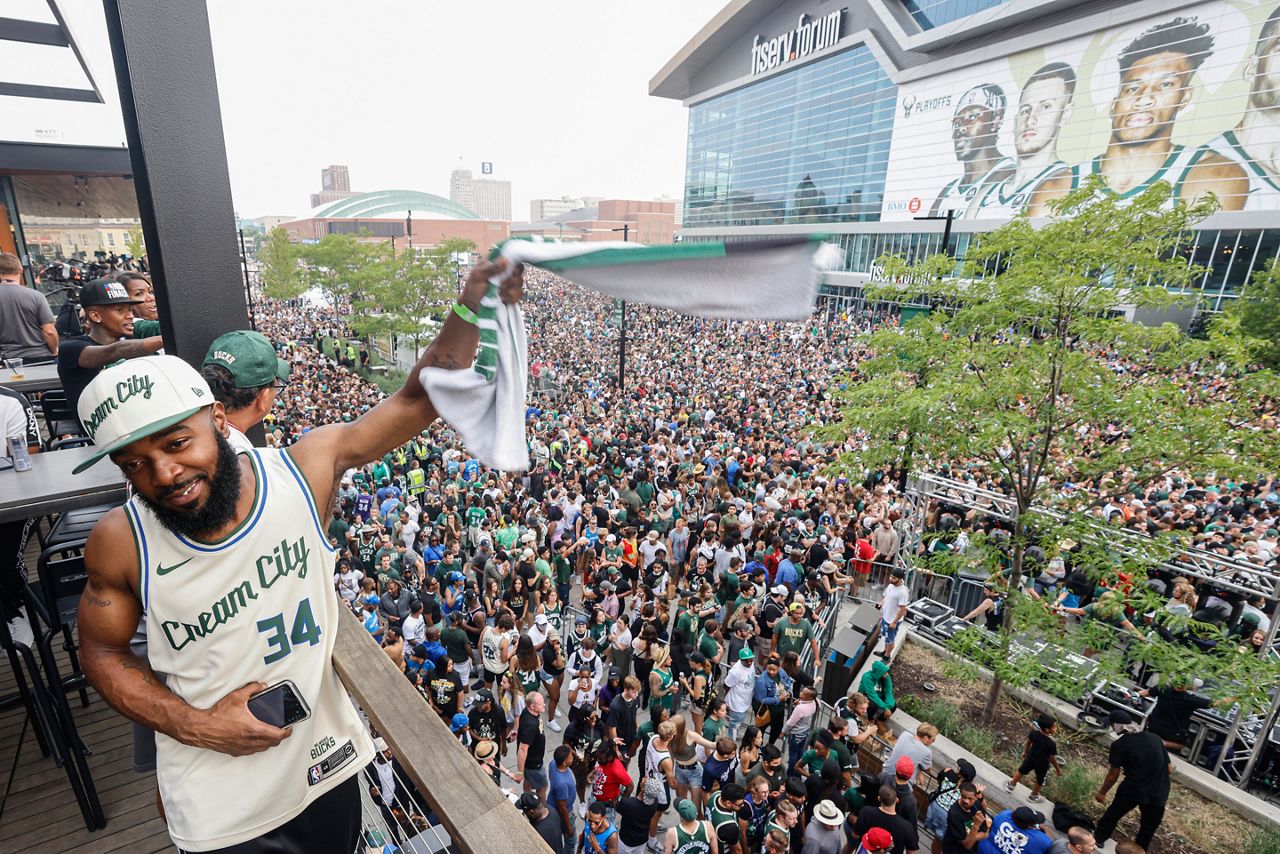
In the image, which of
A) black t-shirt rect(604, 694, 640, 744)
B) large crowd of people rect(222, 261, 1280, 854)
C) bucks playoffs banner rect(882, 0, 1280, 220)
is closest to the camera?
large crowd of people rect(222, 261, 1280, 854)

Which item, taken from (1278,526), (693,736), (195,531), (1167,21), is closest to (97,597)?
(195,531)

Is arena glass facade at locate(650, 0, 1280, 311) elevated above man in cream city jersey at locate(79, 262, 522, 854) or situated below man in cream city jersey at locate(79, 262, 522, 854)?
above

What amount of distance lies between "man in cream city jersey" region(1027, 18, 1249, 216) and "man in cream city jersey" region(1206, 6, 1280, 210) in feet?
1.79

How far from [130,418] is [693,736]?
21.2ft

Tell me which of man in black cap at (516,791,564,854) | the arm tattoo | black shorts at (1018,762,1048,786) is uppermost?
the arm tattoo

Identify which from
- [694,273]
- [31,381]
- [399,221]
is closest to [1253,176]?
[694,273]

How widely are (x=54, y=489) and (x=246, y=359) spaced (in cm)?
114

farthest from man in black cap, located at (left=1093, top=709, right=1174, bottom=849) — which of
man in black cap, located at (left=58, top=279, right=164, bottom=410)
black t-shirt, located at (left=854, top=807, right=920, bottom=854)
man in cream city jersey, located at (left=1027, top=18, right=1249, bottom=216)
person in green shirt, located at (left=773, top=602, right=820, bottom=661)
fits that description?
man in cream city jersey, located at (left=1027, top=18, right=1249, bottom=216)

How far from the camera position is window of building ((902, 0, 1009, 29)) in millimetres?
38812

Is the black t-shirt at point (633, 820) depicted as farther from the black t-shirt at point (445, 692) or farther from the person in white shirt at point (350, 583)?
the person in white shirt at point (350, 583)

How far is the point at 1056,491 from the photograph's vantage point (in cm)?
703

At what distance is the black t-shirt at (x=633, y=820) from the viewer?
545cm

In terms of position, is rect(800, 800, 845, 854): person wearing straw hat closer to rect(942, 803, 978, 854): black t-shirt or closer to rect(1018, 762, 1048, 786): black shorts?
rect(942, 803, 978, 854): black t-shirt

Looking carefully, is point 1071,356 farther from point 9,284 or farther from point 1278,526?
point 9,284
